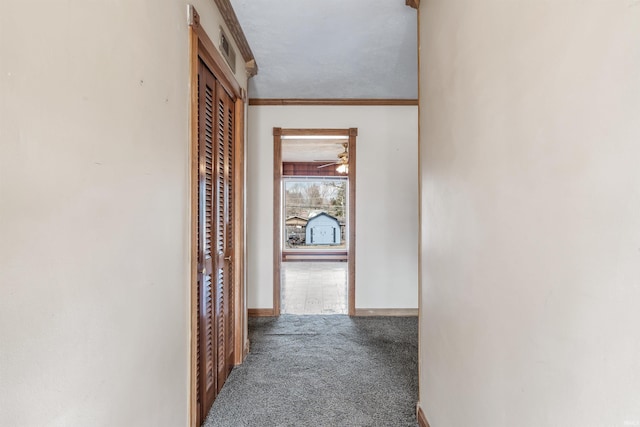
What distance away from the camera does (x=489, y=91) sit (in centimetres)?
117

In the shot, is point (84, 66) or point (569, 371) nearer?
point (569, 371)

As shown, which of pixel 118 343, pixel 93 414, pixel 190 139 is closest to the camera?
pixel 93 414

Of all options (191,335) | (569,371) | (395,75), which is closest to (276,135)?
(395,75)

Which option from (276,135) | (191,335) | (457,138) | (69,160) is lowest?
(191,335)

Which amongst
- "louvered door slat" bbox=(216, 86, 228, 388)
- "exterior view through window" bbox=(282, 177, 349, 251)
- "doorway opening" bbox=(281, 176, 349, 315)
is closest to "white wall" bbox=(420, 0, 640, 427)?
"louvered door slat" bbox=(216, 86, 228, 388)

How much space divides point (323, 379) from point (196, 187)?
1702mm

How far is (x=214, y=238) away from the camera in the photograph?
7.50 ft

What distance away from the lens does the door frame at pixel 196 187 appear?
1769 millimetres

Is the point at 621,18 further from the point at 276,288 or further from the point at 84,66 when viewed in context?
the point at 276,288

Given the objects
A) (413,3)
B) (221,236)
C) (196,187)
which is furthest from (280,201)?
(413,3)

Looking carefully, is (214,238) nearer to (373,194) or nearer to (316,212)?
(373,194)

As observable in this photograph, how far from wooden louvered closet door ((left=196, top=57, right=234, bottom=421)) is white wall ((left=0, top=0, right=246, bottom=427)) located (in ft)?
1.36

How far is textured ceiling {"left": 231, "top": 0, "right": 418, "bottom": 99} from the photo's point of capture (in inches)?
92.2

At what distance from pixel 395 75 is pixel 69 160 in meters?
3.14
